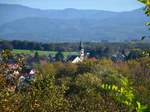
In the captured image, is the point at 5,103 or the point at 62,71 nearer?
the point at 5,103

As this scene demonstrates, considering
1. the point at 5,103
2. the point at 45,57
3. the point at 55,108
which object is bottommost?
the point at 45,57

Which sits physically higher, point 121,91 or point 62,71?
point 121,91

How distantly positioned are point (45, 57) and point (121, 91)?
159 m

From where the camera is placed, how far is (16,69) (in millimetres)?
13188

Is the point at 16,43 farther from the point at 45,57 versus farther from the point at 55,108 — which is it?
the point at 55,108

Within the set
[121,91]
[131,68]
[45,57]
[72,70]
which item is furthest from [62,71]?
[121,91]

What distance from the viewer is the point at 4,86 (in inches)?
513

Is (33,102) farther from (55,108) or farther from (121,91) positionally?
(121,91)

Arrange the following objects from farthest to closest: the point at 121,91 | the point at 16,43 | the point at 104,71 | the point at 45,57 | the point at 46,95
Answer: the point at 16,43
the point at 45,57
the point at 104,71
the point at 46,95
the point at 121,91

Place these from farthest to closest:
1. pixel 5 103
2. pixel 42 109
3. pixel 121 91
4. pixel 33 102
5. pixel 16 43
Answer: pixel 16 43
pixel 42 109
pixel 33 102
pixel 5 103
pixel 121 91

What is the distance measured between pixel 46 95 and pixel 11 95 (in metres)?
5.21

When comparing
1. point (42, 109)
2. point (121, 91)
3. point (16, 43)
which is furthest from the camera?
point (16, 43)

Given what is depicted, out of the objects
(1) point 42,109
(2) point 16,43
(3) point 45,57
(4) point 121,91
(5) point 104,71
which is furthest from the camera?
(2) point 16,43

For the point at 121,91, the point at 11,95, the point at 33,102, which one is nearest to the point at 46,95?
the point at 33,102
